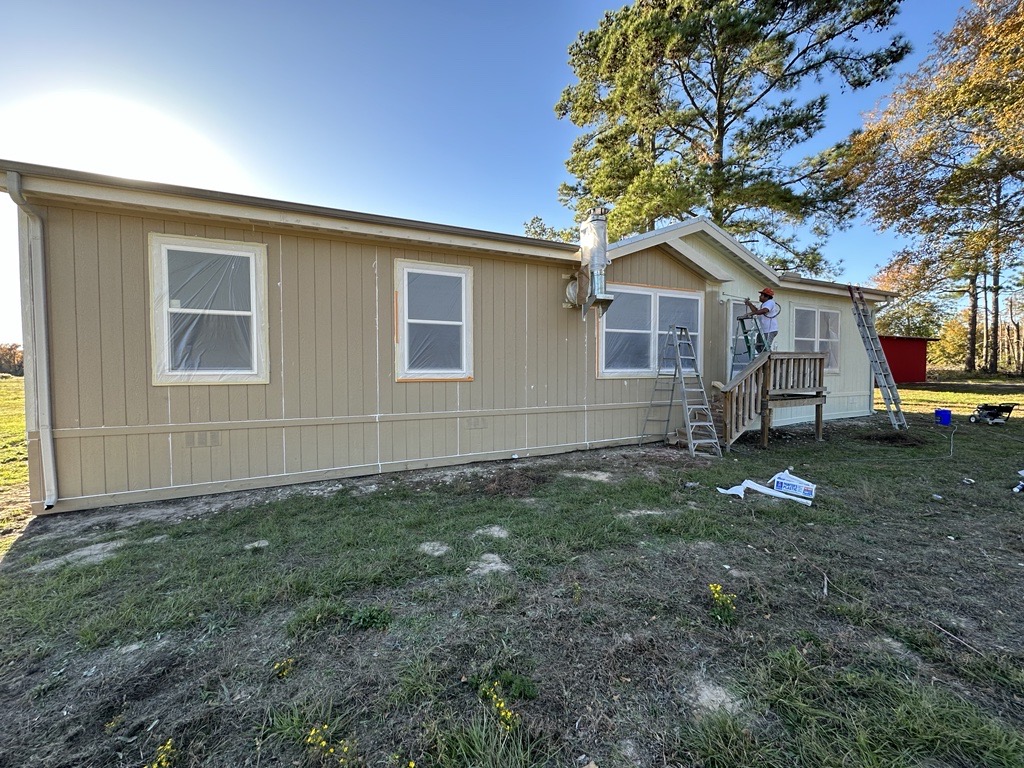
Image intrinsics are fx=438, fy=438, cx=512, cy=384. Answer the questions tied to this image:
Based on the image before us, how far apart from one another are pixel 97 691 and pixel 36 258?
385 centimetres

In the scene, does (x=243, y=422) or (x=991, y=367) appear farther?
(x=991, y=367)

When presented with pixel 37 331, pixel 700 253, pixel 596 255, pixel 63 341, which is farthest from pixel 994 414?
pixel 37 331

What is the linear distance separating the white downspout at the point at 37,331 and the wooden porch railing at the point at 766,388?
7.63 metres

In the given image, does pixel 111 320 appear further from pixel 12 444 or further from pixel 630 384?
pixel 630 384

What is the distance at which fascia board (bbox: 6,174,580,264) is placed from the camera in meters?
3.69

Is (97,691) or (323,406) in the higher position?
(323,406)

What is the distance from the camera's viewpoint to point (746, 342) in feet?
24.6

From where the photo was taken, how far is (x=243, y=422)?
4.52 m

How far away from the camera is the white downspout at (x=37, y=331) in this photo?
12.1 feet

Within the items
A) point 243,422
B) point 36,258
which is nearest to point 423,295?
point 243,422

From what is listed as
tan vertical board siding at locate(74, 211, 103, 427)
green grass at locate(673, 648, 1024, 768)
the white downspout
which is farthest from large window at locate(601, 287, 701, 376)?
the white downspout

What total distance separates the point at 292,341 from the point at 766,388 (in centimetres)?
663

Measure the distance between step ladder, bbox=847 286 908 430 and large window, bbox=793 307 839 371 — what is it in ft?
1.61

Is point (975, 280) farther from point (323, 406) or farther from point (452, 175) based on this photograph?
point (323, 406)
